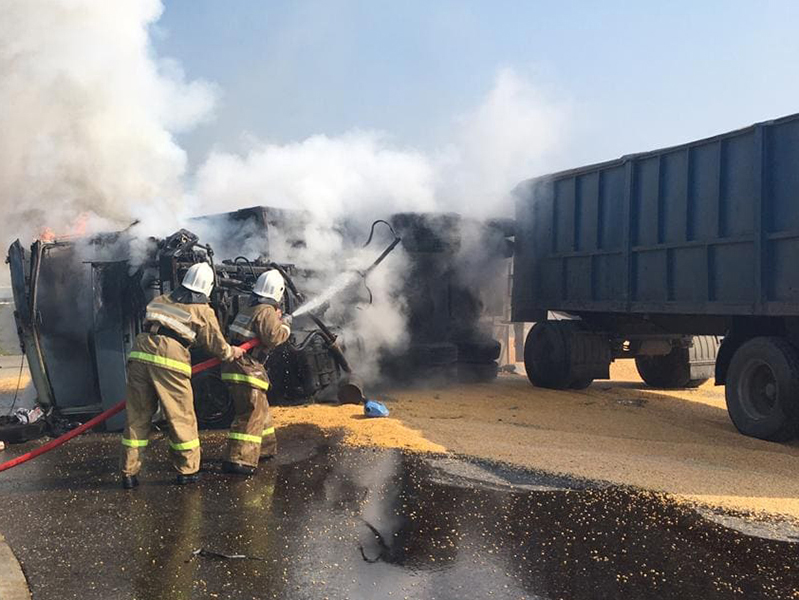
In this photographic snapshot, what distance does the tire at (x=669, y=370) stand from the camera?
1191cm

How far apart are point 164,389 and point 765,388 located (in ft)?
20.1

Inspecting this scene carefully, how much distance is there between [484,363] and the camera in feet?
39.8

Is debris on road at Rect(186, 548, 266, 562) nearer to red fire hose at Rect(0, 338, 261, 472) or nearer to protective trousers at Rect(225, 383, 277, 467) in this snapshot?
protective trousers at Rect(225, 383, 277, 467)

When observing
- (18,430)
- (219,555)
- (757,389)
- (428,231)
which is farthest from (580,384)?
(219,555)

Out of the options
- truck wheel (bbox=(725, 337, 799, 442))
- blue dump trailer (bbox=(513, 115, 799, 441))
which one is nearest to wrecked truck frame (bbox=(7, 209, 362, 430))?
blue dump trailer (bbox=(513, 115, 799, 441))

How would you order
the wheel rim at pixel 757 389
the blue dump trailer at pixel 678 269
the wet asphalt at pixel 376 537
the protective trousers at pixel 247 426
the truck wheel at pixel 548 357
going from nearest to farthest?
the wet asphalt at pixel 376 537, the protective trousers at pixel 247 426, the blue dump trailer at pixel 678 269, the wheel rim at pixel 757 389, the truck wheel at pixel 548 357

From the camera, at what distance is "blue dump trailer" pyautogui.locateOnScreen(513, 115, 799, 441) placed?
746cm

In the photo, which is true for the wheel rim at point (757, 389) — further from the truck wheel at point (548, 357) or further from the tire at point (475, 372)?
the tire at point (475, 372)

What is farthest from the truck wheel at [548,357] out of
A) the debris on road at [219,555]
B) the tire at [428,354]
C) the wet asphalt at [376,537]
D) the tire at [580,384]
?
the debris on road at [219,555]

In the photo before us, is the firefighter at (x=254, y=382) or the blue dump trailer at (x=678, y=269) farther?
the blue dump trailer at (x=678, y=269)

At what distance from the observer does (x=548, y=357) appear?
36.9 feet

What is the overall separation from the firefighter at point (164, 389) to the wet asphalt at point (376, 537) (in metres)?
0.25

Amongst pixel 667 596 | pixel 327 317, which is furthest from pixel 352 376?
pixel 667 596

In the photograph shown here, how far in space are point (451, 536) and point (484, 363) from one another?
25.0 feet
